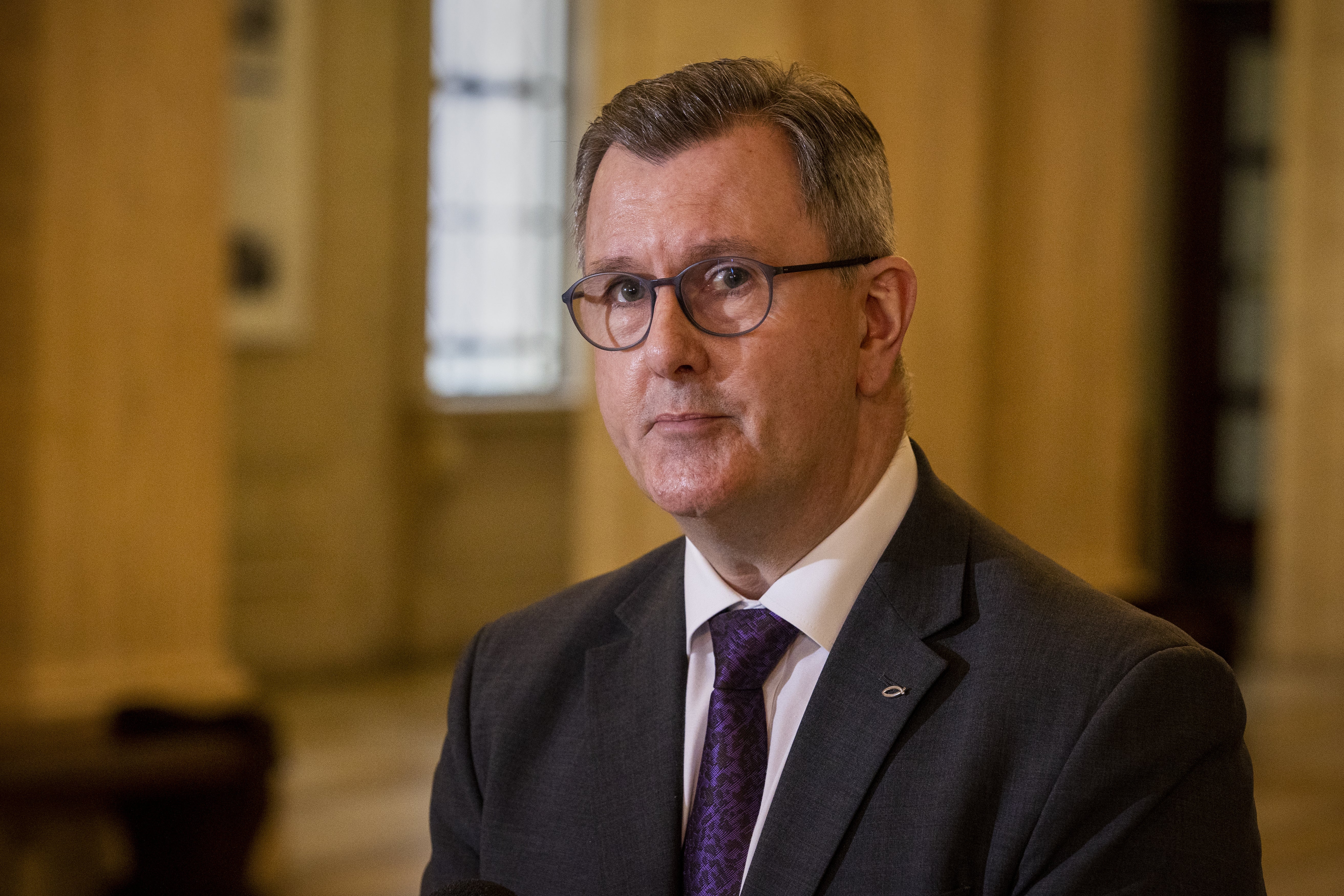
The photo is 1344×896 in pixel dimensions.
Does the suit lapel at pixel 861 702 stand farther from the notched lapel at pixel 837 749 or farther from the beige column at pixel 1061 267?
the beige column at pixel 1061 267

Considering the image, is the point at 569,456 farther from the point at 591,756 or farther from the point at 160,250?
the point at 591,756

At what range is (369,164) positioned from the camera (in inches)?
285

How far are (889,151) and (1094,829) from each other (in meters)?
5.01

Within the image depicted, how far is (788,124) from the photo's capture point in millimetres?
1434

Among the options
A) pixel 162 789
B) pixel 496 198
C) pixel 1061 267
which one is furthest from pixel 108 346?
pixel 1061 267

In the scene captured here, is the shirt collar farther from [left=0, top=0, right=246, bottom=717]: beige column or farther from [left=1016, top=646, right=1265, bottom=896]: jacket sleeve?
[left=0, top=0, right=246, bottom=717]: beige column

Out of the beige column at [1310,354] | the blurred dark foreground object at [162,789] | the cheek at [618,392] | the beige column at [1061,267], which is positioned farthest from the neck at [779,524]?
the beige column at [1310,354]

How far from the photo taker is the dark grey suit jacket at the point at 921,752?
1271mm

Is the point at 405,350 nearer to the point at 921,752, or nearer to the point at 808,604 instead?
the point at 808,604

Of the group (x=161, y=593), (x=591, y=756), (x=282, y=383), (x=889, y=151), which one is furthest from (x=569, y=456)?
(x=591, y=756)

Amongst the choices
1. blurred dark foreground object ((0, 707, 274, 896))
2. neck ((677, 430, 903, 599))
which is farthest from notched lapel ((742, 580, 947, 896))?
blurred dark foreground object ((0, 707, 274, 896))

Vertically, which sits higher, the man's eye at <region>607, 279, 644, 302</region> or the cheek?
the man's eye at <region>607, 279, 644, 302</region>

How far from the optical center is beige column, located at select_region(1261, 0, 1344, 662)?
7621 millimetres

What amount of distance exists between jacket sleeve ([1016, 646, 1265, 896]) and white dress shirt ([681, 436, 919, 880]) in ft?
0.97
